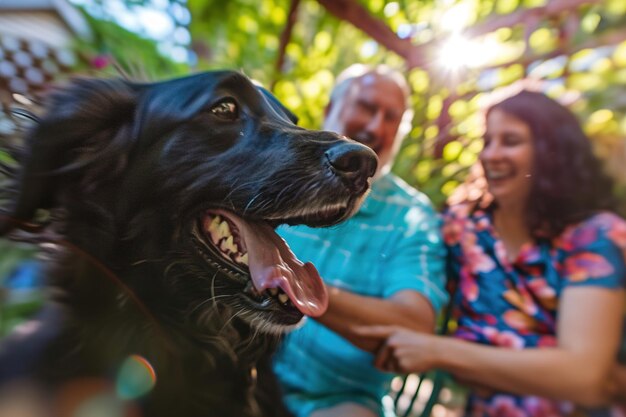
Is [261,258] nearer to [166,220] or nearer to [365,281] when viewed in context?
[166,220]

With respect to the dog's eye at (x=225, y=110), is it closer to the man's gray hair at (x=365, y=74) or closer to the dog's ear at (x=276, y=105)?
the dog's ear at (x=276, y=105)

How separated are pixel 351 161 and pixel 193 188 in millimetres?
135

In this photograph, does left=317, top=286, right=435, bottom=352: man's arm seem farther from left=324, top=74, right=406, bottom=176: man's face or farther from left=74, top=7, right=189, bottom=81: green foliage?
left=74, top=7, right=189, bottom=81: green foliage

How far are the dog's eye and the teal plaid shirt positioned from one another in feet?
0.54

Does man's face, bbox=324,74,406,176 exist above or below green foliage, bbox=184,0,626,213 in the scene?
below

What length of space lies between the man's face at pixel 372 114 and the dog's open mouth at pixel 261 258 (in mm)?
181

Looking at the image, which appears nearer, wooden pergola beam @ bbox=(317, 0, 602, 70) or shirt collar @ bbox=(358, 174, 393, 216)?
shirt collar @ bbox=(358, 174, 393, 216)

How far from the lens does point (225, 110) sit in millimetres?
398

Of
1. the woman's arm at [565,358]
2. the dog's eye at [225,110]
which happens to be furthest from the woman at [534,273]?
the dog's eye at [225,110]

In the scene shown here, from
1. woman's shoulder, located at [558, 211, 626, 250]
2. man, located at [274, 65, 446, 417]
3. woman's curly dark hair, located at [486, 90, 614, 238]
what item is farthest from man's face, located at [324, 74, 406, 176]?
woman's shoulder, located at [558, 211, 626, 250]

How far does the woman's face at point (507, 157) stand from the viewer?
661 millimetres

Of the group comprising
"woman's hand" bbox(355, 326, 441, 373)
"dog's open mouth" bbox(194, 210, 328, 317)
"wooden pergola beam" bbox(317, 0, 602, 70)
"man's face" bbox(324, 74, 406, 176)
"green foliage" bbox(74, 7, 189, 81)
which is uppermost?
"wooden pergola beam" bbox(317, 0, 602, 70)

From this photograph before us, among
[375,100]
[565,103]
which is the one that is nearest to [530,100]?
[565,103]

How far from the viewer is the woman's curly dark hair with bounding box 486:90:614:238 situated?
0.71 metres
